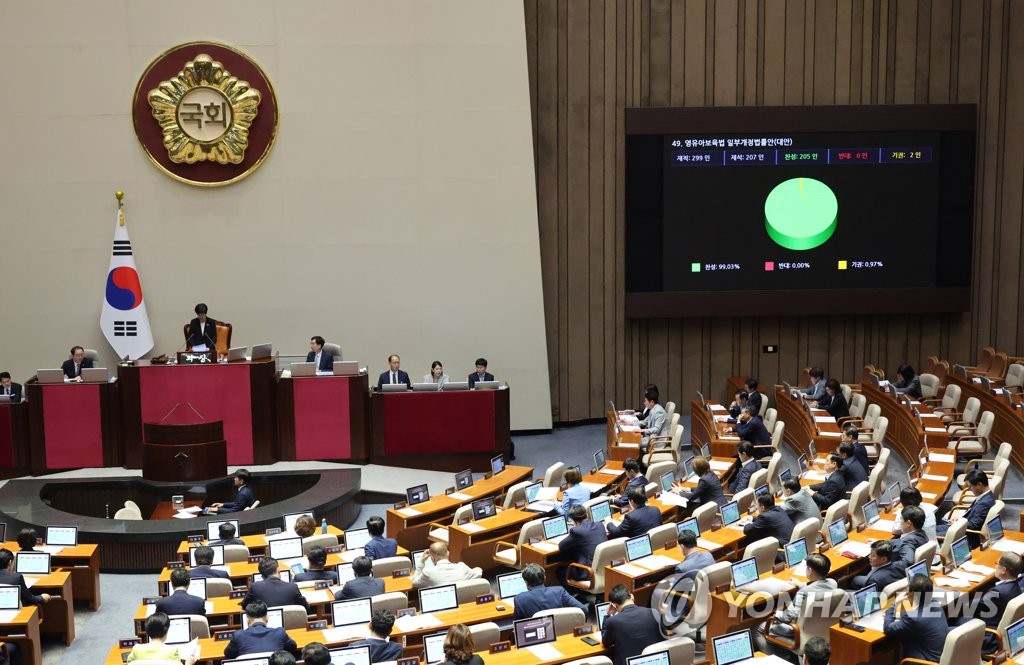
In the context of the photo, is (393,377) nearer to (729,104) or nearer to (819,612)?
(729,104)

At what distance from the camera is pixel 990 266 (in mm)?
16688

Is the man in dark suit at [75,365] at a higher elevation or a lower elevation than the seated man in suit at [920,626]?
higher

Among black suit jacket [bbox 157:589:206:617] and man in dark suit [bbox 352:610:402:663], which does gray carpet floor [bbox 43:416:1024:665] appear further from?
man in dark suit [bbox 352:610:402:663]

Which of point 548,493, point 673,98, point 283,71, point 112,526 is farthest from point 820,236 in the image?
point 112,526

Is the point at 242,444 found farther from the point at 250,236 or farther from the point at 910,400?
the point at 910,400

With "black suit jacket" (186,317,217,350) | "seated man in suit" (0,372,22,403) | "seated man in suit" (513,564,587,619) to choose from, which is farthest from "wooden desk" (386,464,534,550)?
"seated man in suit" (0,372,22,403)

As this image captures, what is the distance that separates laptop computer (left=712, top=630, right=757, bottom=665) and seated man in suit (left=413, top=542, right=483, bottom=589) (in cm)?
243

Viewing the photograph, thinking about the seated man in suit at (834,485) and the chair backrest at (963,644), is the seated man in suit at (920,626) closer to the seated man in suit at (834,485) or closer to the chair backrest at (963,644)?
the chair backrest at (963,644)

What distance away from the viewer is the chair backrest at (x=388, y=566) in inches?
338

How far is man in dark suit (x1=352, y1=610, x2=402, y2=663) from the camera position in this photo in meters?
6.77

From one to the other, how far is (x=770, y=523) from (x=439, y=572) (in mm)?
2862

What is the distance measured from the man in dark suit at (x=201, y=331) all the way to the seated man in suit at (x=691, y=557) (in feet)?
25.0

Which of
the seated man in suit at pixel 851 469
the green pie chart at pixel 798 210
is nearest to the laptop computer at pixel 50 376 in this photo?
the seated man in suit at pixel 851 469

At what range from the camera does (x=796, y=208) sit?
15.7m
